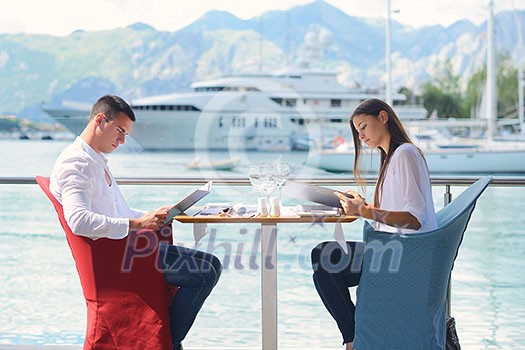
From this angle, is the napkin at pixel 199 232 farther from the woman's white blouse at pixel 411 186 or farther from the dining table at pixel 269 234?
the woman's white blouse at pixel 411 186

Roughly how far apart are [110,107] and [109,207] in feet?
1.02

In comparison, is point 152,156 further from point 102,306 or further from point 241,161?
point 102,306

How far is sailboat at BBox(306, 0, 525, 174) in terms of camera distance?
67.7ft

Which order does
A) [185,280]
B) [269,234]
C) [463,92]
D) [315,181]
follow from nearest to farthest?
[185,280], [269,234], [315,181], [463,92]

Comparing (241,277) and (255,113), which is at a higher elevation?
(255,113)

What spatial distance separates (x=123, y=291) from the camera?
2.19 metres

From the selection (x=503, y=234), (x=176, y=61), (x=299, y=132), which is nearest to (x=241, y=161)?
(x=299, y=132)

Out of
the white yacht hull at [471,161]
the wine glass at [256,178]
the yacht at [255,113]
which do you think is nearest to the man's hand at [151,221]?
the wine glass at [256,178]

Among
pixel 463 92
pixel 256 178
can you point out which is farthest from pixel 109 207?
pixel 463 92

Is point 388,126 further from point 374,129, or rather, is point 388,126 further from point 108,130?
point 108,130

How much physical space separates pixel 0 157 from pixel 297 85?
39.5ft

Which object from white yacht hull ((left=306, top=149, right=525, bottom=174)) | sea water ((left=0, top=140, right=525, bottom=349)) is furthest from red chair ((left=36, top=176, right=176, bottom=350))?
white yacht hull ((left=306, top=149, right=525, bottom=174))

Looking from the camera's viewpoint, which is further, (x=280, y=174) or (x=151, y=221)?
(x=280, y=174)

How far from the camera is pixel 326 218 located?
2.32 m
